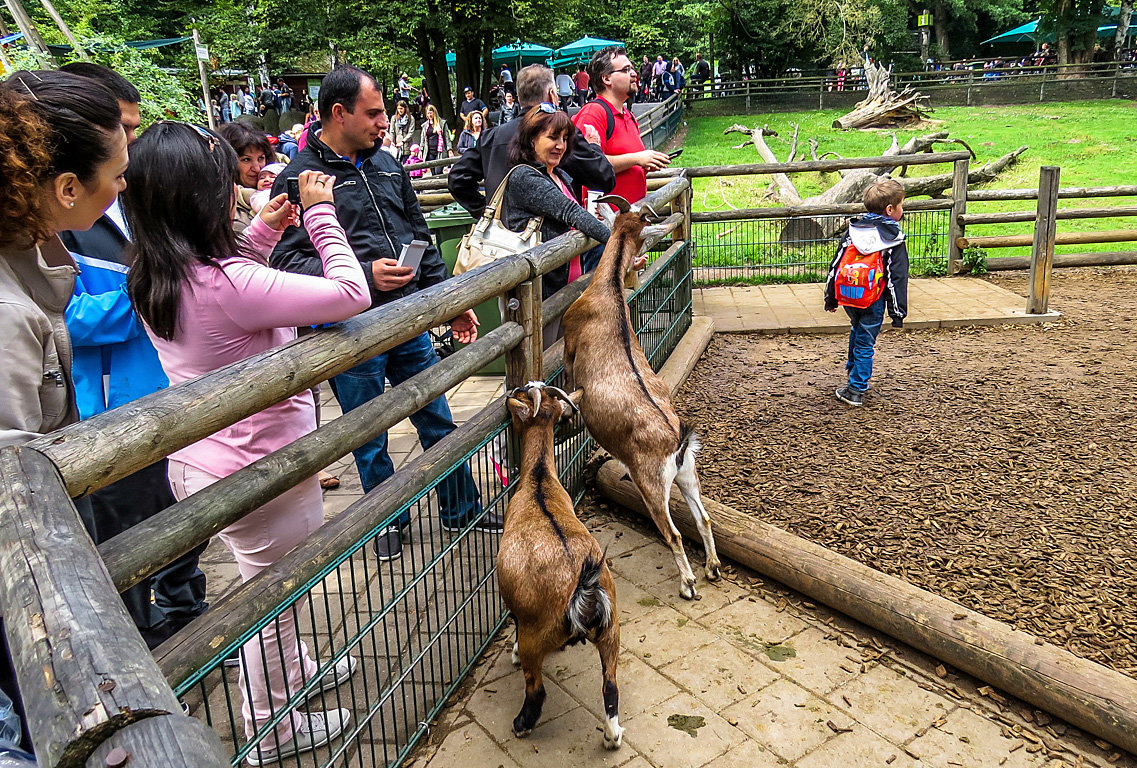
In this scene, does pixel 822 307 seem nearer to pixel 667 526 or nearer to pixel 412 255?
pixel 667 526

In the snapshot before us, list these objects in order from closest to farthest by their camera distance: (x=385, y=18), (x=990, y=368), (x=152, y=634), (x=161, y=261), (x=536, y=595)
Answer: (x=161, y=261), (x=536, y=595), (x=152, y=634), (x=990, y=368), (x=385, y=18)

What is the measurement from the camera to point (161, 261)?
6.89ft

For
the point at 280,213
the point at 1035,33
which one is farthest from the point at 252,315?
the point at 1035,33

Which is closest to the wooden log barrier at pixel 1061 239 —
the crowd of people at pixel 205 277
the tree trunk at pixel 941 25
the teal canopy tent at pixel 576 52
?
the crowd of people at pixel 205 277

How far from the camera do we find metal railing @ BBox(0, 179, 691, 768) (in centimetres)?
83

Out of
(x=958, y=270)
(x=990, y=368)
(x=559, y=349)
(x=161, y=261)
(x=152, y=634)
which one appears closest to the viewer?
(x=161, y=261)

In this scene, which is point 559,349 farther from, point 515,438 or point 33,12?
point 33,12

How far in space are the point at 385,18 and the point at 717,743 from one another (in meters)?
20.7

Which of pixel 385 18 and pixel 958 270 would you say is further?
pixel 385 18

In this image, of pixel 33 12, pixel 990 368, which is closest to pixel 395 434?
pixel 990 368

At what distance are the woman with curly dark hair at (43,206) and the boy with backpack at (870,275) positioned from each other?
4498 mm

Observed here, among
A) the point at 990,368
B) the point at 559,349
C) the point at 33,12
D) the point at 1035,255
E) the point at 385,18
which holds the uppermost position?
the point at 33,12

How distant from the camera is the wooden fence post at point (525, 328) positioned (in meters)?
3.41

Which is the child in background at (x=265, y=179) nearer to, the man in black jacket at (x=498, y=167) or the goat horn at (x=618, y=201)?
the man in black jacket at (x=498, y=167)
